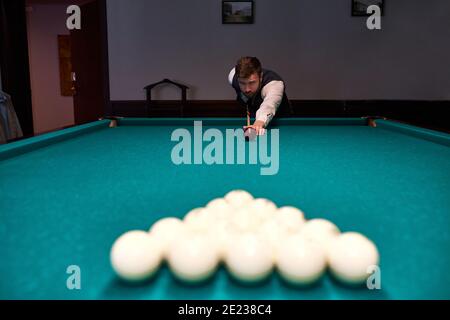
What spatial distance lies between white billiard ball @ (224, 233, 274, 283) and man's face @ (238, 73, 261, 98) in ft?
7.22

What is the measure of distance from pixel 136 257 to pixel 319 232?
32 cm

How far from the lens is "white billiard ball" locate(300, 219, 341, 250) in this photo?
26.4 inches

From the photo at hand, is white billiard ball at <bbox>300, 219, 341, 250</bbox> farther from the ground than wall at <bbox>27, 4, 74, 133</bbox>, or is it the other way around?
wall at <bbox>27, 4, 74, 133</bbox>

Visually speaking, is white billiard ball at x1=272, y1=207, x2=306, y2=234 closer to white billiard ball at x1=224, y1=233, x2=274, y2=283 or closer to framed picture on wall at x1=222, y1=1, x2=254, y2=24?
white billiard ball at x1=224, y1=233, x2=274, y2=283

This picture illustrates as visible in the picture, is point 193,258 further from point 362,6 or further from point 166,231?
point 362,6

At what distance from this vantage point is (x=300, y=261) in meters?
0.59

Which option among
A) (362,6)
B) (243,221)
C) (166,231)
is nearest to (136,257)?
(166,231)

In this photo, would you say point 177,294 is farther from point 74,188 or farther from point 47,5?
point 47,5

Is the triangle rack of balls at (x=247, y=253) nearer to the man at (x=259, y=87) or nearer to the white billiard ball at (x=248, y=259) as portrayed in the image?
the white billiard ball at (x=248, y=259)

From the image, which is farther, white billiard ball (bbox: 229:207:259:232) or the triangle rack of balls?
white billiard ball (bbox: 229:207:259:232)

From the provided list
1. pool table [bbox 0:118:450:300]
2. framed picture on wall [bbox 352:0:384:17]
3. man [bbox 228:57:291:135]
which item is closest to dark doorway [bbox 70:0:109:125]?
man [bbox 228:57:291:135]

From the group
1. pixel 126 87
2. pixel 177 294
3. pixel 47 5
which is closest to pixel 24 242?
pixel 177 294
